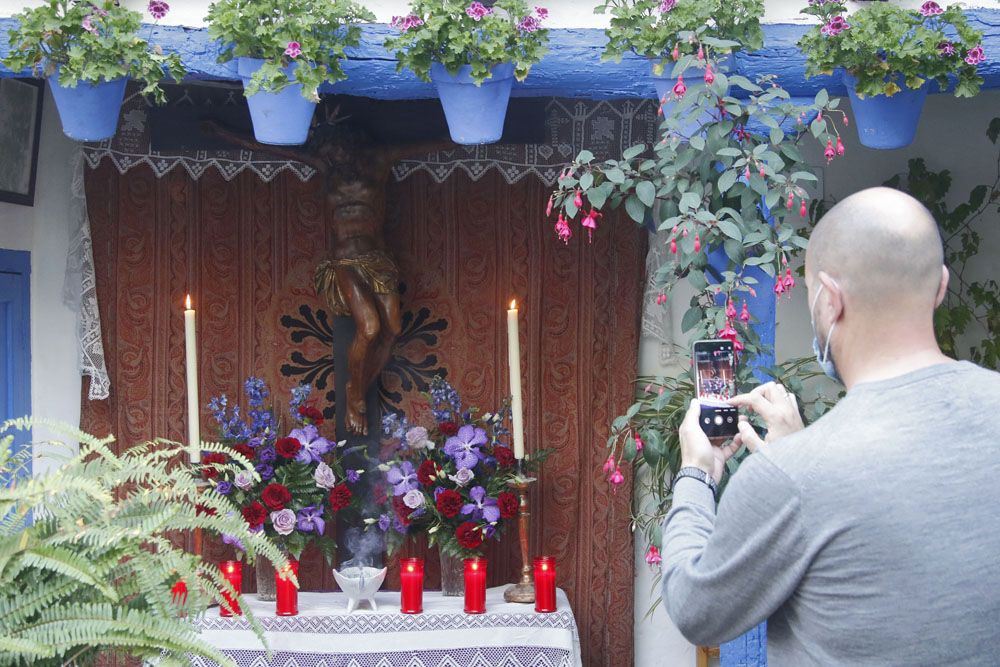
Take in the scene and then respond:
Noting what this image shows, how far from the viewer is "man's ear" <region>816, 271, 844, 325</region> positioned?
145 centimetres

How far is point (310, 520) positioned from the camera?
3.51 metres

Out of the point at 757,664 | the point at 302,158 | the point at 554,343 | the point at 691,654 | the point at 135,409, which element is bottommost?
the point at 691,654

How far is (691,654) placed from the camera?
388 cm

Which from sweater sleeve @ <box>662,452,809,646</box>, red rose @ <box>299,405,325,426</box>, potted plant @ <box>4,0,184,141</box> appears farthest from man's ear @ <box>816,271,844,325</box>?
red rose @ <box>299,405,325,426</box>

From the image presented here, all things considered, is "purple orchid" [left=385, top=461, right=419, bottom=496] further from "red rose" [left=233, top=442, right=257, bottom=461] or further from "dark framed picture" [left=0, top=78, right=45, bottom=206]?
"dark framed picture" [left=0, top=78, right=45, bottom=206]

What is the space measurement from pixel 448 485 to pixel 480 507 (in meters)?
0.13

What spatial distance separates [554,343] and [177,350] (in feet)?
4.06

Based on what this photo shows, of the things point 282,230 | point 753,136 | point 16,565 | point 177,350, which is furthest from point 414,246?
point 16,565

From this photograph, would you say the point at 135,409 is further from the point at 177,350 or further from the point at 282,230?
the point at 282,230

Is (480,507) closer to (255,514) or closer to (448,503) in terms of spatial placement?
(448,503)

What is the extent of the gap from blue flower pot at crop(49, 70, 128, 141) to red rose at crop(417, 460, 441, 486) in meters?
1.32

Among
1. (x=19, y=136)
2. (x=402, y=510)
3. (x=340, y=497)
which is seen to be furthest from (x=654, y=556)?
(x=19, y=136)

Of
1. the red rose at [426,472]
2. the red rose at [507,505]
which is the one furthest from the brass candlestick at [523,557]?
the red rose at [426,472]

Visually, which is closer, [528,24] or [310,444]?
[528,24]
